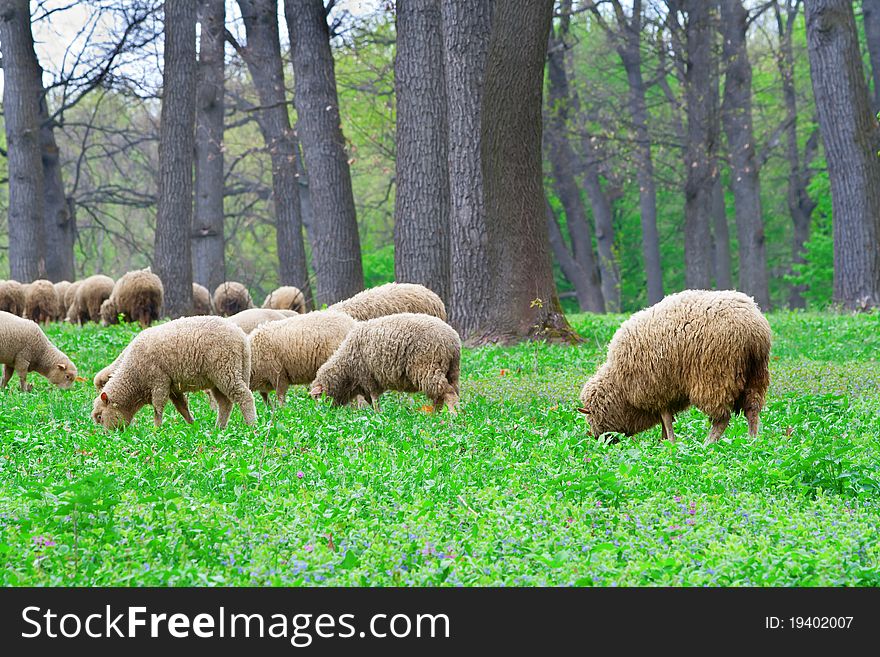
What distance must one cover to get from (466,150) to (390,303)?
3.66 metres

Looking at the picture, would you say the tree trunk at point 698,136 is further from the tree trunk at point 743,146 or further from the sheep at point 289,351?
the sheep at point 289,351

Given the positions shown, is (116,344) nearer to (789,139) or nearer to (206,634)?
(206,634)

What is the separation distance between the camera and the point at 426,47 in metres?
17.0

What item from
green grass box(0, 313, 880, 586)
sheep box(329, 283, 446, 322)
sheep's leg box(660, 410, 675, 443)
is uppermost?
sheep box(329, 283, 446, 322)

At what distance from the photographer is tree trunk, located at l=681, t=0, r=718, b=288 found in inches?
1141

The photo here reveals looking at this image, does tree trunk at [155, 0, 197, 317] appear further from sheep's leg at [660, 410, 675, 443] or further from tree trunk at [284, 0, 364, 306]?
sheep's leg at [660, 410, 675, 443]

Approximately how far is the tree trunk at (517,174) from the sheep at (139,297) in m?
8.22

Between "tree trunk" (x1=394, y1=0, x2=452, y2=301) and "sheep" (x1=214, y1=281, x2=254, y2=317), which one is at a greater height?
"tree trunk" (x1=394, y1=0, x2=452, y2=301)

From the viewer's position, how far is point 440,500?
6.15 m

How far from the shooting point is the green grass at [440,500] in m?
4.78

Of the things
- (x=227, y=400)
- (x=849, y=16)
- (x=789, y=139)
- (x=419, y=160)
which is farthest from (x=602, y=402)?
(x=789, y=139)

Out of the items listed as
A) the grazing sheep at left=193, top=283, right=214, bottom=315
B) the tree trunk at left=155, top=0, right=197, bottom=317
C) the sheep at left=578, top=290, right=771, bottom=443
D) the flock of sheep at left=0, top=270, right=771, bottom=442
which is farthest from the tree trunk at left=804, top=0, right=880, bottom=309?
the grazing sheep at left=193, top=283, right=214, bottom=315

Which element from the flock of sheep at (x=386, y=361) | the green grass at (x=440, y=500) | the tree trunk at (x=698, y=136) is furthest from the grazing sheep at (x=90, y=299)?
the tree trunk at (x=698, y=136)

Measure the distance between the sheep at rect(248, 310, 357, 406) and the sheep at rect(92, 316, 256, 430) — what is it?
Result: 4.48 ft
